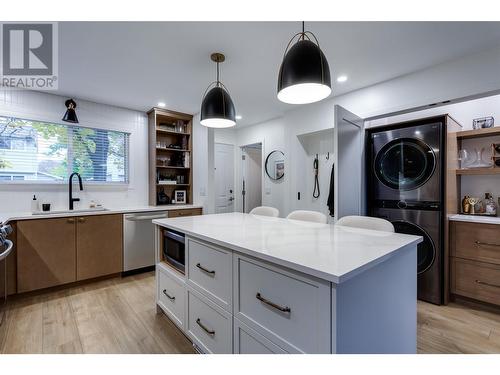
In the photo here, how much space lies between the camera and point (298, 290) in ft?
3.21

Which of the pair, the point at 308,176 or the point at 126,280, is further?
the point at 308,176

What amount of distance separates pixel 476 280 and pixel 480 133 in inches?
59.8

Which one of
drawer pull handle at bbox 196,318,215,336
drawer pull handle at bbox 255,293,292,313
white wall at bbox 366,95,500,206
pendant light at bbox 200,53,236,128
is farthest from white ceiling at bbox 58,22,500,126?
drawer pull handle at bbox 196,318,215,336

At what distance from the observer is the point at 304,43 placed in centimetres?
132

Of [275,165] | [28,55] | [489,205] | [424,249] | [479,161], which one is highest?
[28,55]

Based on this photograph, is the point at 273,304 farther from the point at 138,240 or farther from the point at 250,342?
the point at 138,240

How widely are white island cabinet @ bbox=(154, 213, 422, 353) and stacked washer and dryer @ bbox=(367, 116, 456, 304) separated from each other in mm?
1358

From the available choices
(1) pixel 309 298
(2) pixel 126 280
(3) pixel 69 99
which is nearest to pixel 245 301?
(1) pixel 309 298

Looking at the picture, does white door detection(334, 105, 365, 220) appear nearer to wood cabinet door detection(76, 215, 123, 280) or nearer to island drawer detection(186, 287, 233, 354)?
island drawer detection(186, 287, 233, 354)

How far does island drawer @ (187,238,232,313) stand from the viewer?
1.34 meters

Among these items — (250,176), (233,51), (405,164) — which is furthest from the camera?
(250,176)

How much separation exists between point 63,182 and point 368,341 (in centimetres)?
377

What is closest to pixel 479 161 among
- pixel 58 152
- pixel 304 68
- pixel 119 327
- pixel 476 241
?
pixel 476 241
